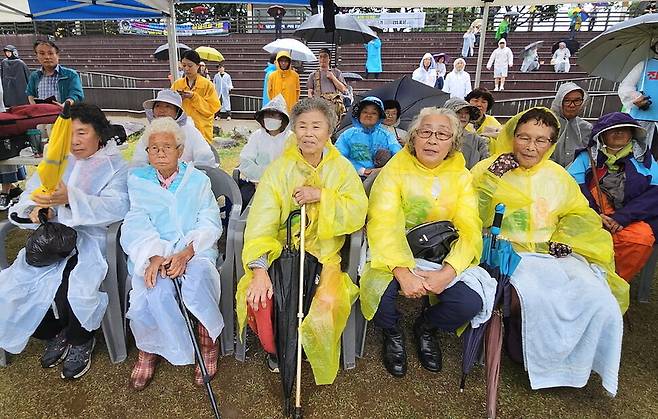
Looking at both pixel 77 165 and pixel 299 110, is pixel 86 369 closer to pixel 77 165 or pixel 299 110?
pixel 77 165

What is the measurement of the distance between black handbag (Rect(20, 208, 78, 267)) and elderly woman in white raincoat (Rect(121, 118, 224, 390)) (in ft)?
0.94

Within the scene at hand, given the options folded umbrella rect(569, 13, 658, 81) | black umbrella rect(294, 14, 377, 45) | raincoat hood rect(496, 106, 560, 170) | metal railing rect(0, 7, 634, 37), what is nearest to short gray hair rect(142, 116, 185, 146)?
raincoat hood rect(496, 106, 560, 170)

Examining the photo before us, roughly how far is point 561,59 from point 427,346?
15168 mm

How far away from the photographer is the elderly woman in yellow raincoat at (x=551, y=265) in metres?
2.27

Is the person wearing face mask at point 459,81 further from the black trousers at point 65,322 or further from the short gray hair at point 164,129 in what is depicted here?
the black trousers at point 65,322

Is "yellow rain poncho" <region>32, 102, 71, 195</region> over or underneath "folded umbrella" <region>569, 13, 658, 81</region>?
underneath

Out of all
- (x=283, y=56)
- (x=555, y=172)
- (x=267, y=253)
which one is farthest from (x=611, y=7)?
(x=267, y=253)

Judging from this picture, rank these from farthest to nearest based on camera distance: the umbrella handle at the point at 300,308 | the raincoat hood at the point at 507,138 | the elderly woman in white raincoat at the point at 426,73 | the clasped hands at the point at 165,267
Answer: the elderly woman in white raincoat at the point at 426,73 → the raincoat hood at the point at 507,138 → the clasped hands at the point at 165,267 → the umbrella handle at the point at 300,308

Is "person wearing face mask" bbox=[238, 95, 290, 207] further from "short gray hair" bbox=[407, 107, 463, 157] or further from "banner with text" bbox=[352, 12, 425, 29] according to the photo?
"banner with text" bbox=[352, 12, 425, 29]

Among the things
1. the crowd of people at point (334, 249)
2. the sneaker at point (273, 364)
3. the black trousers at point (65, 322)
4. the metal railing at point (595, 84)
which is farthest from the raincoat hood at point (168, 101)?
the metal railing at point (595, 84)

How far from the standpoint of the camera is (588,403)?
233 centimetres

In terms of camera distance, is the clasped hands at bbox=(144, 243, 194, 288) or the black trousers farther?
the black trousers

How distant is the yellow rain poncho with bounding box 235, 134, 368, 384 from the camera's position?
2.21 m

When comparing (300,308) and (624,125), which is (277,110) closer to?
(300,308)
